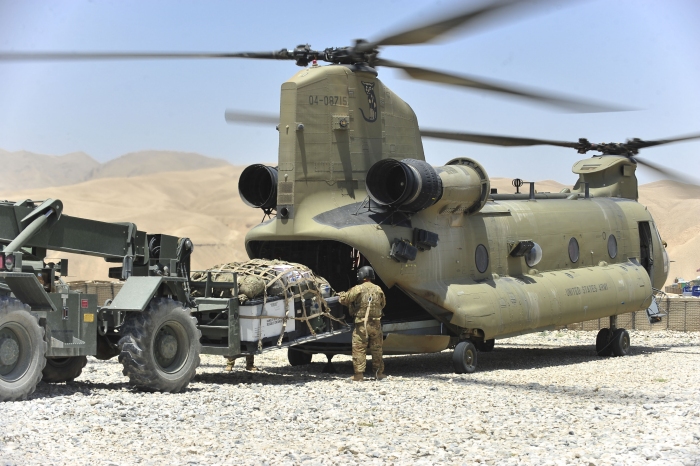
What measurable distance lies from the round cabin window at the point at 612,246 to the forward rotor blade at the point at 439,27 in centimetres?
805

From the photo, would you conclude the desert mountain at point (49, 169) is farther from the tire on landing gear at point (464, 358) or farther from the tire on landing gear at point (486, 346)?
the tire on landing gear at point (464, 358)

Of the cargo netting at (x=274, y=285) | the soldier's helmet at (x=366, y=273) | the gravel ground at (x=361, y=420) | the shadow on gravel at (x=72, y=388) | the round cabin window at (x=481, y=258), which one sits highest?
the round cabin window at (x=481, y=258)

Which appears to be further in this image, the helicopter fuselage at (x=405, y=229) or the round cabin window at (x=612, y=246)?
the round cabin window at (x=612, y=246)

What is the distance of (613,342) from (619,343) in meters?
0.11

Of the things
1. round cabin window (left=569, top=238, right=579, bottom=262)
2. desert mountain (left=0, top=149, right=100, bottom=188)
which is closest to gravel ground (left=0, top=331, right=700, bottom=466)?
round cabin window (left=569, top=238, right=579, bottom=262)

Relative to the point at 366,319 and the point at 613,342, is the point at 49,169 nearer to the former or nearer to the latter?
the point at 613,342

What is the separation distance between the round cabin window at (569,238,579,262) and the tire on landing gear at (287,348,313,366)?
5.52 metres

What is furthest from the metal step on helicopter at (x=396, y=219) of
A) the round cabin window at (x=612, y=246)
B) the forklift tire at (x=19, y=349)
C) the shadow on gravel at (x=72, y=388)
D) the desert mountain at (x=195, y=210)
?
the desert mountain at (x=195, y=210)

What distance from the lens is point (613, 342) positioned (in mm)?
18234

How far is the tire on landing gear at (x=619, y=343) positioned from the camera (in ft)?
59.6

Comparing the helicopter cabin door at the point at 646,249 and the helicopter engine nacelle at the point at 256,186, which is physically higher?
the helicopter engine nacelle at the point at 256,186

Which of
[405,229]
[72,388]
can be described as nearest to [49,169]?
[405,229]

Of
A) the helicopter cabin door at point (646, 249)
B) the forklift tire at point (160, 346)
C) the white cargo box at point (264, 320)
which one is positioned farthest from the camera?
the helicopter cabin door at point (646, 249)

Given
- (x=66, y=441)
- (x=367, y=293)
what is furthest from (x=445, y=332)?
(x=66, y=441)
